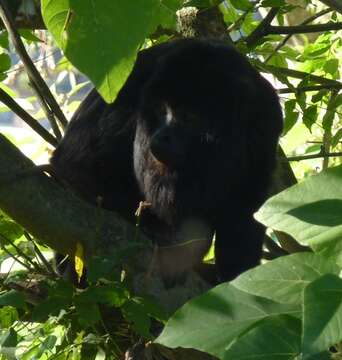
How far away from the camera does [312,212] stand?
656mm

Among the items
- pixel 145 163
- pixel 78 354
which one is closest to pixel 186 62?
pixel 145 163

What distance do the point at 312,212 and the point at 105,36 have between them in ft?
0.78

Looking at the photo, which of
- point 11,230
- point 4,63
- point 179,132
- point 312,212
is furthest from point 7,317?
point 179,132

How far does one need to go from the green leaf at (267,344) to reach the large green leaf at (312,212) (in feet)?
0.27

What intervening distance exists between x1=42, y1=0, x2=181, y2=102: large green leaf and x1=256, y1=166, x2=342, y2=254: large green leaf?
19 cm

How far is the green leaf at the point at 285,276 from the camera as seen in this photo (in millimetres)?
667

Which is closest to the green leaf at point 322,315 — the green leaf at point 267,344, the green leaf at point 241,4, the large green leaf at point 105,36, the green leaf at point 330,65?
the green leaf at point 267,344

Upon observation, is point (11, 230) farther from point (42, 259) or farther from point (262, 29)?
point (262, 29)

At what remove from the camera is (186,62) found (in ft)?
7.72

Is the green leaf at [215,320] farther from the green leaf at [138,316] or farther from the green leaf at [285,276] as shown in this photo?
the green leaf at [138,316]

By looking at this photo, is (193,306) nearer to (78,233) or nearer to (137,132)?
(78,233)

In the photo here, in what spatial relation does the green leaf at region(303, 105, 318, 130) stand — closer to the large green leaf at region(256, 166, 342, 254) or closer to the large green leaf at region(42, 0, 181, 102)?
the large green leaf at region(256, 166, 342, 254)

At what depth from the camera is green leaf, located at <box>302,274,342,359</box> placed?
58 centimetres

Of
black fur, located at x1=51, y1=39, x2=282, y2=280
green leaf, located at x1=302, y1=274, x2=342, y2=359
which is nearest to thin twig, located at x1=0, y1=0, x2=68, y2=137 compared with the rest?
black fur, located at x1=51, y1=39, x2=282, y2=280
